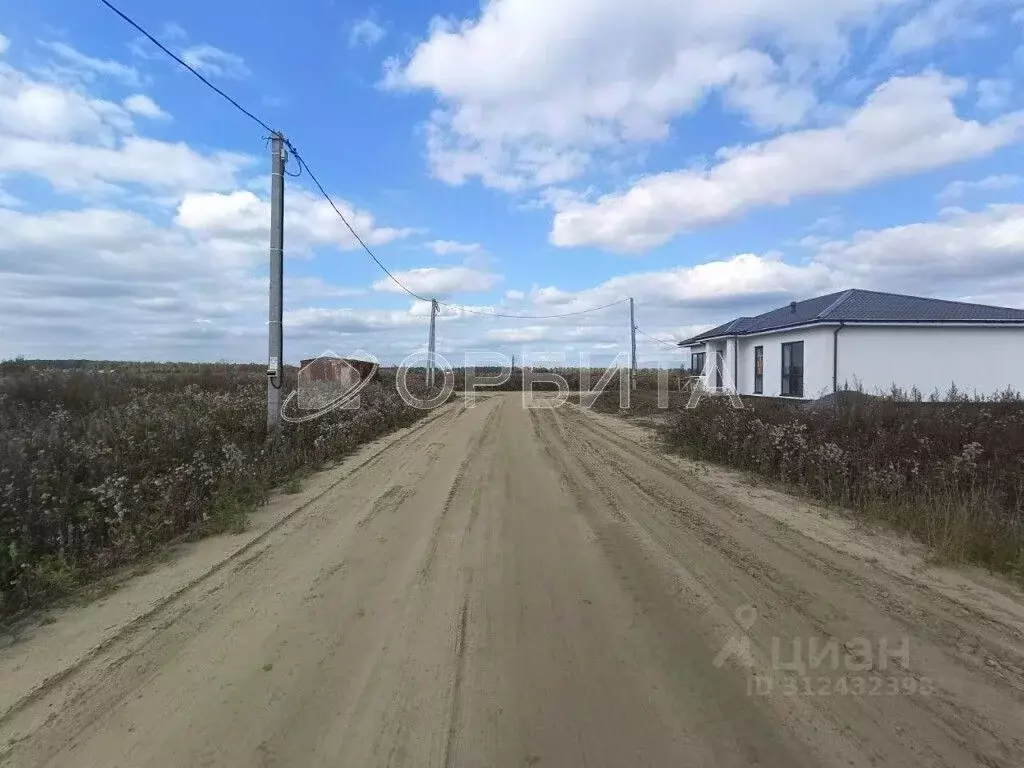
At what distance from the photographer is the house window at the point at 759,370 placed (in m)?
22.4

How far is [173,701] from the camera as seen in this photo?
309cm

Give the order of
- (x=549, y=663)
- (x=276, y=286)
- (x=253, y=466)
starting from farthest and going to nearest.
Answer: (x=276, y=286) → (x=253, y=466) → (x=549, y=663)

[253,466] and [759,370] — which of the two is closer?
[253,466]

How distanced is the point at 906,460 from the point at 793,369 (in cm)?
1321

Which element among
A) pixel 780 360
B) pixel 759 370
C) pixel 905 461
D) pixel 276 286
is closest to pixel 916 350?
pixel 780 360

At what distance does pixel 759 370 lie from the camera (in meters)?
22.8

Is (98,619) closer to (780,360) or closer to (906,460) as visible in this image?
(906,460)

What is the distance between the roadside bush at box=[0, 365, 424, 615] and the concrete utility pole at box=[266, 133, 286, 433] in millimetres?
556

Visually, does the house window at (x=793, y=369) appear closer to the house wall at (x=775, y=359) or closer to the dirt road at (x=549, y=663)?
the house wall at (x=775, y=359)

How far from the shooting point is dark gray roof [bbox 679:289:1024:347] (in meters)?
17.8

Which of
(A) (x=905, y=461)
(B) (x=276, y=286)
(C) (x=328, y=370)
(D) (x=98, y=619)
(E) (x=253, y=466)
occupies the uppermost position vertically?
(B) (x=276, y=286)

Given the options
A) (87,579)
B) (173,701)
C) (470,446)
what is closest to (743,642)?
A: (173,701)

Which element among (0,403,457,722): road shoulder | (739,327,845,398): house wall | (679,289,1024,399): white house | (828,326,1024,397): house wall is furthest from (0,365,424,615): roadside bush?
(828,326,1024,397): house wall

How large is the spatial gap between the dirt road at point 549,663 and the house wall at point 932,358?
14.4 metres
